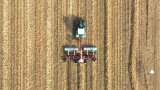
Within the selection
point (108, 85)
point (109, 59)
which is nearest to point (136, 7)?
point (109, 59)

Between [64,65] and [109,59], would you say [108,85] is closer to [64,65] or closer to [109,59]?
[109,59]

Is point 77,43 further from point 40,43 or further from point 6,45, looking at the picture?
point 6,45

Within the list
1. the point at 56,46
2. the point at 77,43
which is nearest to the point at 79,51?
the point at 77,43

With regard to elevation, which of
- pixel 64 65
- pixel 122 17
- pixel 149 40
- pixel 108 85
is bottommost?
pixel 108 85

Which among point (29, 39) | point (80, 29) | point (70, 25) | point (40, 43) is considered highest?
point (70, 25)

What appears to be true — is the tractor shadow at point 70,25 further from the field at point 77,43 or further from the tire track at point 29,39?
the tire track at point 29,39

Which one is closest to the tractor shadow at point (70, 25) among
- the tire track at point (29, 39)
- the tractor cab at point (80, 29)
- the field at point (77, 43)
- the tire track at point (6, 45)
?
the field at point (77, 43)
